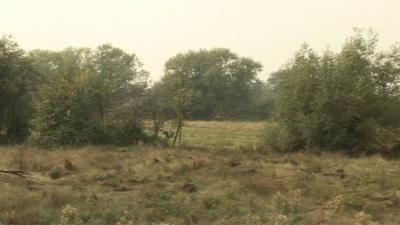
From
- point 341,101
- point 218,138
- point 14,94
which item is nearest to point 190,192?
point 341,101

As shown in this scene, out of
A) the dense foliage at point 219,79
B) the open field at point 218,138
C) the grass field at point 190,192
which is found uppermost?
the dense foliage at point 219,79

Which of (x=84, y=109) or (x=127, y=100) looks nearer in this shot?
(x=84, y=109)

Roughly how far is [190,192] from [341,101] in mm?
15772

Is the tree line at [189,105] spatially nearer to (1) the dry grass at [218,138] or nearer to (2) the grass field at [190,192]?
(1) the dry grass at [218,138]

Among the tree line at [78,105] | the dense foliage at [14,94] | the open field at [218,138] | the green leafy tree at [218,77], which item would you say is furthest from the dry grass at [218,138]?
the green leafy tree at [218,77]

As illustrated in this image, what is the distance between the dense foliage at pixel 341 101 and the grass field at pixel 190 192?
22.7ft

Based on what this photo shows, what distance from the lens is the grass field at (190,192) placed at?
1002cm

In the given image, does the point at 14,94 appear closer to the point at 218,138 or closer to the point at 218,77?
the point at 218,138

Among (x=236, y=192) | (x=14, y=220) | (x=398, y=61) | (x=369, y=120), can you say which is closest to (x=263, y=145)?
(x=369, y=120)

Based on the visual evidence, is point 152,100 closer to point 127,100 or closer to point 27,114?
point 127,100

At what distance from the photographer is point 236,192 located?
1290 cm

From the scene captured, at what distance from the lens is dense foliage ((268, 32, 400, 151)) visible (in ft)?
88.4

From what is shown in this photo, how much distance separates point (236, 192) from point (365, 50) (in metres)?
19.0

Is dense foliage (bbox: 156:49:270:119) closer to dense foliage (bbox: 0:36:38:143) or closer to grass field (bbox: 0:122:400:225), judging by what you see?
dense foliage (bbox: 0:36:38:143)
